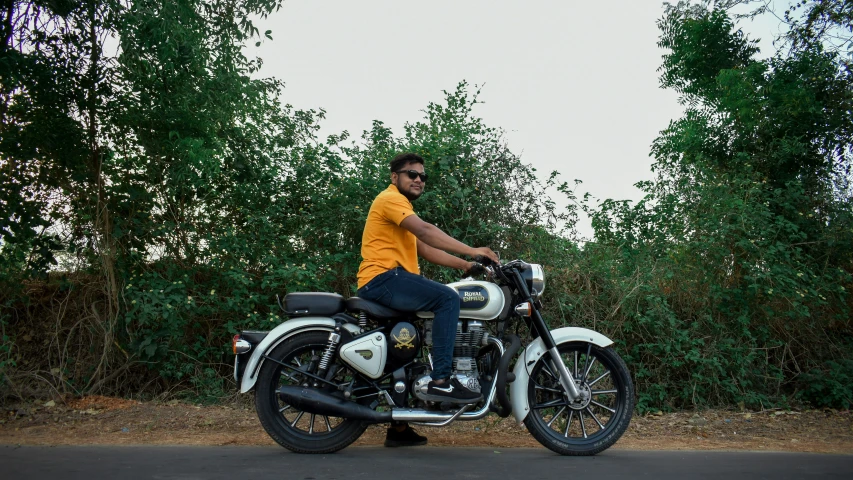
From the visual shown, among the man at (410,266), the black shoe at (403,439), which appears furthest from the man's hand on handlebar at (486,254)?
the black shoe at (403,439)

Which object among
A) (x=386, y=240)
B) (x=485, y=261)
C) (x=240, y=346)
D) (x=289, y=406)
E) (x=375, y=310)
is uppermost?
(x=386, y=240)

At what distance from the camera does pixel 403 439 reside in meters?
5.82

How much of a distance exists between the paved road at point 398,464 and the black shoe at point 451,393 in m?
0.42

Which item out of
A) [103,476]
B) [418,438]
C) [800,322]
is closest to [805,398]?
[800,322]

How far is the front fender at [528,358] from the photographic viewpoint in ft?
17.6

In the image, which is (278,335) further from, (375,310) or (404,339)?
(404,339)

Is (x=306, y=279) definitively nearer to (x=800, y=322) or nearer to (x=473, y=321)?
(x=473, y=321)

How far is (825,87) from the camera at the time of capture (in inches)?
444

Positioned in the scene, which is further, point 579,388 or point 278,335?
point 579,388

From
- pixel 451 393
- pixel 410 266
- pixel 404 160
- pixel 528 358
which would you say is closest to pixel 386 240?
pixel 410 266

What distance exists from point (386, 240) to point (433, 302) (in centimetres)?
60

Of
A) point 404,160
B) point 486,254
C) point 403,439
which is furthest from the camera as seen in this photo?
point 403,439

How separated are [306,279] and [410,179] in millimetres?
2985

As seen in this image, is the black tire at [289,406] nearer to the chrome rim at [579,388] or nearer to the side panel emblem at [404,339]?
the side panel emblem at [404,339]
